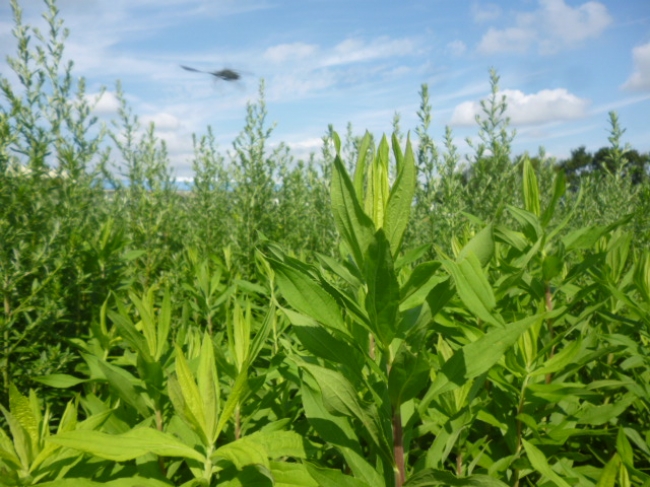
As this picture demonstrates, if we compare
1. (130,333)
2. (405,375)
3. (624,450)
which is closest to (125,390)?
(130,333)

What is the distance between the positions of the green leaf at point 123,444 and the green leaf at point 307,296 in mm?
A: 362

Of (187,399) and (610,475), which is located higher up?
(187,399)

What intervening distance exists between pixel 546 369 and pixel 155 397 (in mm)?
1039

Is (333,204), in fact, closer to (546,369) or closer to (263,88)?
(546,369)

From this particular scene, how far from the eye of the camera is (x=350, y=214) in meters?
0.99

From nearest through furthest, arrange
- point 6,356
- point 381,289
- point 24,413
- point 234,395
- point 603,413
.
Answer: point 381,289 → point 234,395 → point 24,413 → point 603,413 → point 6,356

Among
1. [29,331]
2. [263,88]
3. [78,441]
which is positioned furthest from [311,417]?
[263,88]

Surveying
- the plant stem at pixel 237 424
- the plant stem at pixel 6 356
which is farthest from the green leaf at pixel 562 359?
the plant stem at pixel 6 356

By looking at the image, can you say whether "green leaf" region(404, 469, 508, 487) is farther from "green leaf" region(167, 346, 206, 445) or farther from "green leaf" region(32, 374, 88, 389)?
"green leaf" region(32, 374, 88, 389)

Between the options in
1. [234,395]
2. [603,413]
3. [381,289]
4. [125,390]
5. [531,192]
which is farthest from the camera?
[531,192]

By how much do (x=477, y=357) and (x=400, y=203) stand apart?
34 cm

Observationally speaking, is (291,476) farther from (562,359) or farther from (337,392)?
(562,359)

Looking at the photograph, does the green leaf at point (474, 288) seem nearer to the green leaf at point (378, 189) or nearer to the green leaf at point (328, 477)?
the green leaf at point (378, 189)

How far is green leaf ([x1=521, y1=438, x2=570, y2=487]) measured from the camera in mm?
1180
